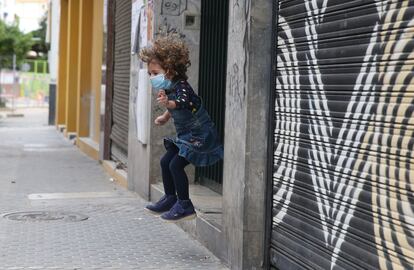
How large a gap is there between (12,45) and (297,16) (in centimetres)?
3864

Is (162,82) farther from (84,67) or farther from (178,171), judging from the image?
(84,67)

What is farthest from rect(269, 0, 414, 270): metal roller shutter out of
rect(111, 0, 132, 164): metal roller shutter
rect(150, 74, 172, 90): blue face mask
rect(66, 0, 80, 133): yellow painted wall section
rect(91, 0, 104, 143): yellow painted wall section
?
rect(66, 0, 80, 133): yellow painted wall section

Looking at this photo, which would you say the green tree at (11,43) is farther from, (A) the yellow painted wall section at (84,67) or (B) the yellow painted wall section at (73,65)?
(A) the yellow painted wall section at (84,67)

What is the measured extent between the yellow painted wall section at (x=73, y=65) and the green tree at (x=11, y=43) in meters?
21.5

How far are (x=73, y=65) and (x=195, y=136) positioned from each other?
14.9m

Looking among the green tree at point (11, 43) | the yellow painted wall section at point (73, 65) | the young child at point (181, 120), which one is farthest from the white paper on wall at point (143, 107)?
the green tree at point (11, 43)

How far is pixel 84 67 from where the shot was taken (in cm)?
1745

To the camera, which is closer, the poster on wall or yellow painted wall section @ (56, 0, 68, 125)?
the poster on wall

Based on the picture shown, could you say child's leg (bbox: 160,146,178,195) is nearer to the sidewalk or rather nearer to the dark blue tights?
the dark blue tights

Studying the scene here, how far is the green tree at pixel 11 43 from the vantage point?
40.5m

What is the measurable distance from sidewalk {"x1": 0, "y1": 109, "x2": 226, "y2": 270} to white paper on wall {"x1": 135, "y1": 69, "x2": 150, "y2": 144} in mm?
938

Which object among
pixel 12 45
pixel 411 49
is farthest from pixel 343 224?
pixel 12 45

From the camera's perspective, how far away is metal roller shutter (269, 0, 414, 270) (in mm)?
3527

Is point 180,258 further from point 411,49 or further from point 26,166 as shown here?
point 26,166
